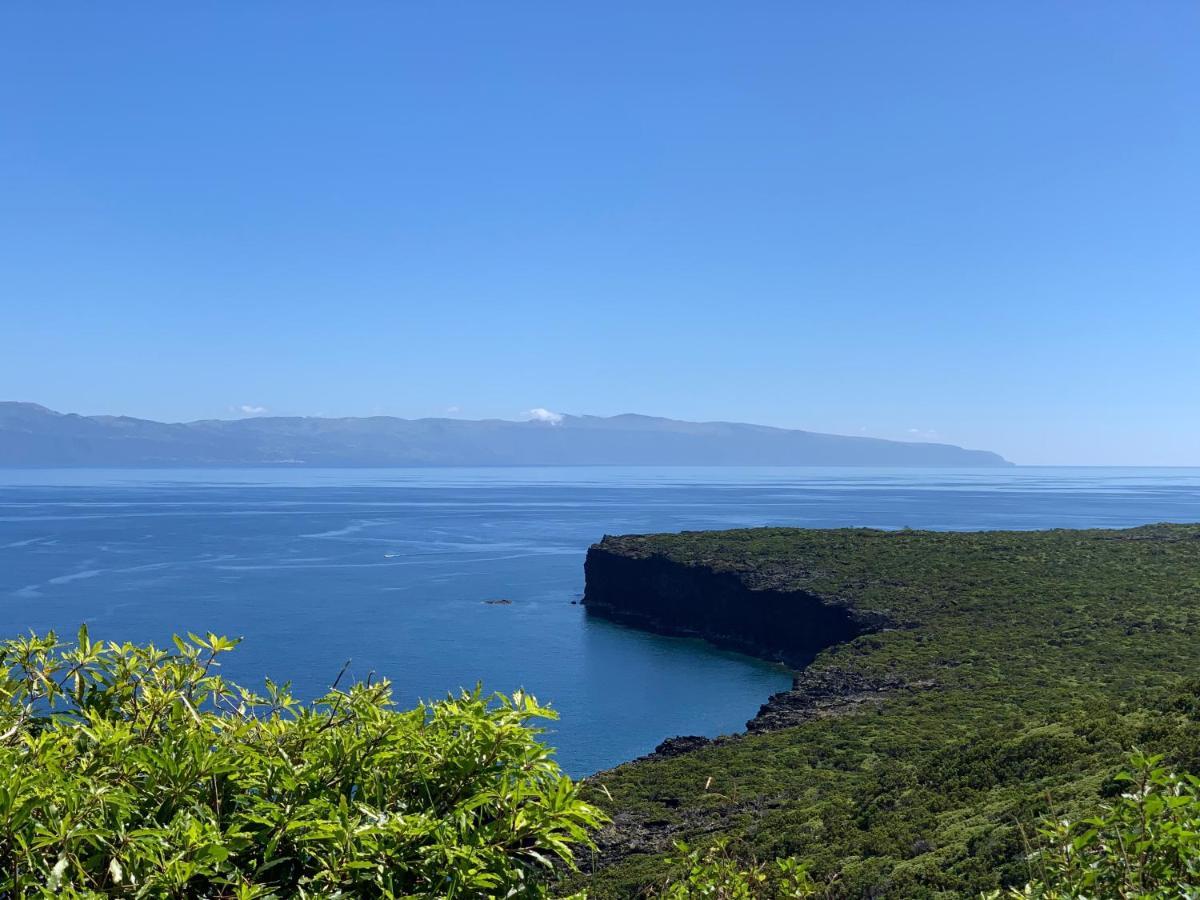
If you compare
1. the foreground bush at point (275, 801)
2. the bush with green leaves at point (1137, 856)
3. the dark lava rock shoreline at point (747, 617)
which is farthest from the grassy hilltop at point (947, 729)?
the bush with green leaves at point (1137, 856)

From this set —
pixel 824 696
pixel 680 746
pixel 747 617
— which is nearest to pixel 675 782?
pixel 680 746

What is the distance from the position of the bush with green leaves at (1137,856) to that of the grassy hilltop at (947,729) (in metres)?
1.63

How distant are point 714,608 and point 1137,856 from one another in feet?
238

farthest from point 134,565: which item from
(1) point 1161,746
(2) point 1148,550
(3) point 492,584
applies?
(1) point 1161,746

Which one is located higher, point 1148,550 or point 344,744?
point 344,744

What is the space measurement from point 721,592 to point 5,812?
73.6 meters

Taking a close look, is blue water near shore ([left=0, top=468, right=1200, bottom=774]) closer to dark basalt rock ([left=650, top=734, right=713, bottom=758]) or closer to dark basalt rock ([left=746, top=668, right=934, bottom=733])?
dark basalt rock ([left=650, top=734, right=713, bottom=758])

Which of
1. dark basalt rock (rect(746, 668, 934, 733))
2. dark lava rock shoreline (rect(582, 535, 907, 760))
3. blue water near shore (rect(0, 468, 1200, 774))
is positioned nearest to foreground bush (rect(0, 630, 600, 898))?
dark lava rock shoreline (rect(582, 535, 907, 760))

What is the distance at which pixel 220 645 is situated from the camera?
656 cm

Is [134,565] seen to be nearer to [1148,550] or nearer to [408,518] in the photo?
[408,518]

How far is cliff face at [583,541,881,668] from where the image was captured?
6600 cm

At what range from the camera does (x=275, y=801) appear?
18.3ft

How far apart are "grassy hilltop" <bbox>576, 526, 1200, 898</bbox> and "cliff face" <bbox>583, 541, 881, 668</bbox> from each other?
42.7 inches

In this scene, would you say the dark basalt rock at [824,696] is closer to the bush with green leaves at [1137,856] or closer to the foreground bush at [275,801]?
the bush with green leaves at [1137,856]
